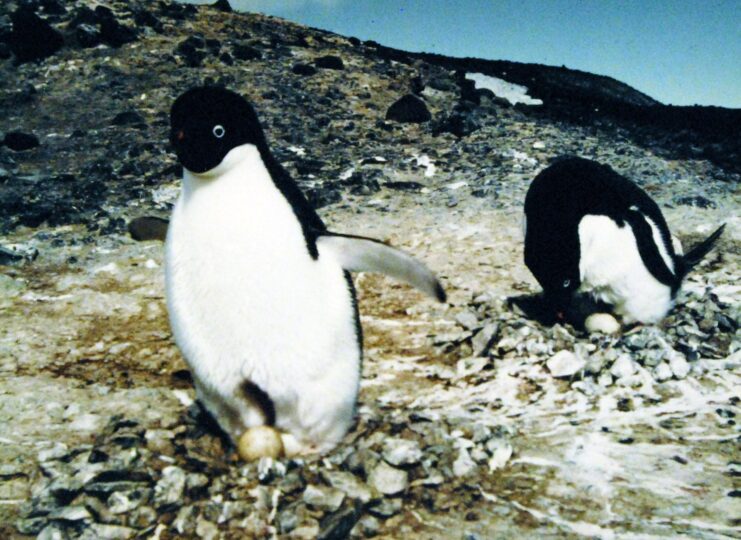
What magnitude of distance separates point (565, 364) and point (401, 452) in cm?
102

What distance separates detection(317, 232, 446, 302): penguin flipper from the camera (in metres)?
2.09

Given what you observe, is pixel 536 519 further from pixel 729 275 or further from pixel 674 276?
pixel 729 275

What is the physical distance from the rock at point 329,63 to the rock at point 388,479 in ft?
28.3

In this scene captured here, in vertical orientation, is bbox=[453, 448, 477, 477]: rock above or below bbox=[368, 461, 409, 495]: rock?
above

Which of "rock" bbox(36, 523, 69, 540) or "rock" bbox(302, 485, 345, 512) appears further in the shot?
"rock" bbox(302, 485, 345, 512)

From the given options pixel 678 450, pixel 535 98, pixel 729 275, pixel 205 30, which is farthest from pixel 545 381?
pixel 205 30

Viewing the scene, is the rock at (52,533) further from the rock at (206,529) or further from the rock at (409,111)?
the rock at (409,111)

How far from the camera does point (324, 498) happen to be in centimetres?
187

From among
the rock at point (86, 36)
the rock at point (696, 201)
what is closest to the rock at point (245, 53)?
the rock at point (86, 36)

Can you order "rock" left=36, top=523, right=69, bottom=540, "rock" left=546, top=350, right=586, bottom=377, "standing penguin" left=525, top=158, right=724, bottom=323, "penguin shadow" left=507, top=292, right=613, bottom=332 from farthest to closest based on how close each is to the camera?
"penguin shadow" left=507, top=292, right=613, bottom=332, "standing penguin" left=525, top=158, right=724, bottom=323, "rock" left=546, top=350, right=586, bottom=377, "rock" left=36, top=523, right=69, bottom=540

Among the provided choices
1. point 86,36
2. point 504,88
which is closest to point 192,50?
point 86,36

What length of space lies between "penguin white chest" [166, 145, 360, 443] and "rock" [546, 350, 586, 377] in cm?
105

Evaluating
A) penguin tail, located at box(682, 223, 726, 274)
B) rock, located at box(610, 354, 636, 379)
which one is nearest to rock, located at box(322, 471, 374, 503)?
rock, located at box(610, 354, 636, 379)

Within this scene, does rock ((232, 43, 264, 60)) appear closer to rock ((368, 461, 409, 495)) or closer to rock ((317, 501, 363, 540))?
rock ((368, 461, 409, 495))
